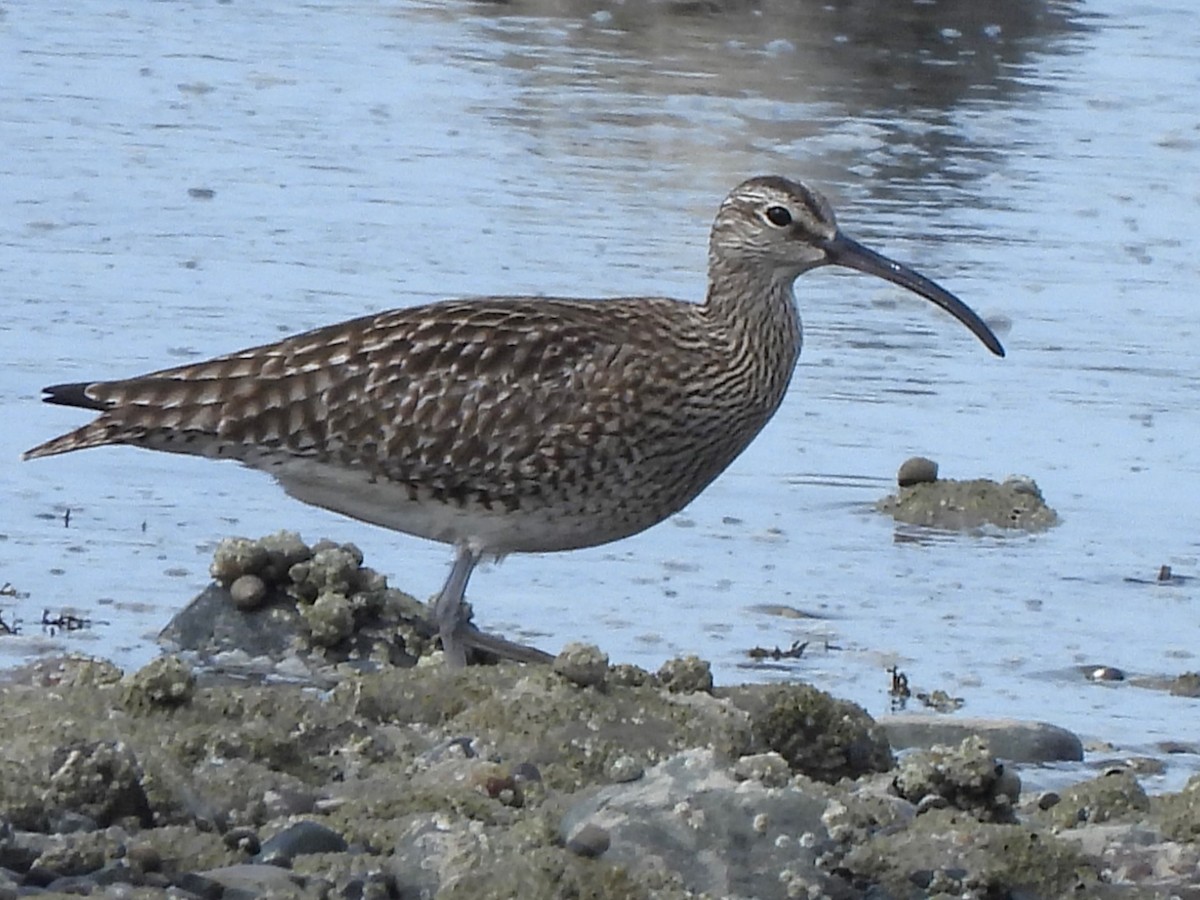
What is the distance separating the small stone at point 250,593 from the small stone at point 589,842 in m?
2.71

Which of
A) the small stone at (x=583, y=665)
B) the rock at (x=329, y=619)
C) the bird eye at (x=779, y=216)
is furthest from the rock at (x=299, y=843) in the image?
the bird eye at (x=779, y=216)

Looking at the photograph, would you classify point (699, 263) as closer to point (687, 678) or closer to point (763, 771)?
point (687, 678)

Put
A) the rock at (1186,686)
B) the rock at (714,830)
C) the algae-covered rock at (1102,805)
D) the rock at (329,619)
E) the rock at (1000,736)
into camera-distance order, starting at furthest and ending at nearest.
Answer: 1. the rock at (1186,686)
2. the rock at (329,619)
3. the rock at (1000,736)
4. the algae-covered rock at (1102,805)
5. the rock at (714,830)

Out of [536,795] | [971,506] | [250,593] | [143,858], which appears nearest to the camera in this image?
[143,858]

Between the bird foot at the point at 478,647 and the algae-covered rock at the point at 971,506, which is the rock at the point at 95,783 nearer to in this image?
the bird foot at the point at 478,647

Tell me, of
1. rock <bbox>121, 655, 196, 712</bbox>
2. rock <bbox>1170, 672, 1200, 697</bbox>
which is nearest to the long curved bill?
rock <bbox>1170, 672, 1200, 697</bbox>

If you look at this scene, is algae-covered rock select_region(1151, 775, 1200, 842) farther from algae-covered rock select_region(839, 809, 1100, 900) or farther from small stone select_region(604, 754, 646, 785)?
small stone select_region(604, 754, 646, 785)

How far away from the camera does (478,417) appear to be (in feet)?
27.4

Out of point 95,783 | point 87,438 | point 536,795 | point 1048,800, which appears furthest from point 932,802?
point 87,438

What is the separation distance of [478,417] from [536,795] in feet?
7.01

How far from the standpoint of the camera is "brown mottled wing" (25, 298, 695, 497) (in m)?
8.30

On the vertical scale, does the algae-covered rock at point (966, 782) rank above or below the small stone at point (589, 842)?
below

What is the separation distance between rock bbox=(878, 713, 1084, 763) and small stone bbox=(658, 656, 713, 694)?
687 mm

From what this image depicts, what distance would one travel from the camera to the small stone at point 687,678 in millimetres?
7246
